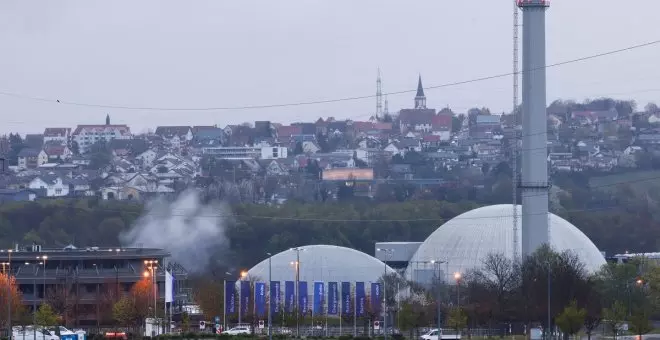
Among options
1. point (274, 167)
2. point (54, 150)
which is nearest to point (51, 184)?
point (274, 167)

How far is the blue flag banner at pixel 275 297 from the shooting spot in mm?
59562

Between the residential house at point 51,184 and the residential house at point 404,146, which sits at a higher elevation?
the residential house at point 404,146

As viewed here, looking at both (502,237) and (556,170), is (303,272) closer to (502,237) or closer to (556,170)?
(502,237)

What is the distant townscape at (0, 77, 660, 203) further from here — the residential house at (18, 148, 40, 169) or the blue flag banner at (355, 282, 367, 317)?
the blue flag banner at (355, 282, 367, 317)

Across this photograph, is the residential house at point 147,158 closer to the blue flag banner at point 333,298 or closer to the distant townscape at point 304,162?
the distant townscape at point 304,162

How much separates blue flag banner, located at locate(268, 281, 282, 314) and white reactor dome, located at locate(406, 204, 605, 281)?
50.8 feet

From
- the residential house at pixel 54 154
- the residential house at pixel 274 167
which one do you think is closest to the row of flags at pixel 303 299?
the residential house at pixel 274 167

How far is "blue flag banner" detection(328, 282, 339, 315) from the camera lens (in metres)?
62.5

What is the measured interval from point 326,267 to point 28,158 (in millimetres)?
113348

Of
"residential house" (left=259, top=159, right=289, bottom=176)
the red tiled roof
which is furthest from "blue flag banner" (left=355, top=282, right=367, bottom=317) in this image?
the red tiled roof

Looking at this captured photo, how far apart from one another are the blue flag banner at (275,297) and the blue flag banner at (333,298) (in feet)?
6.52

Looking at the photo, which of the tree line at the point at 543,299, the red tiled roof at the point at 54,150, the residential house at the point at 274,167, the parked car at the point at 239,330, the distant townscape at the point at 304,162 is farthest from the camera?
the red tiled roof at the point at 54,150

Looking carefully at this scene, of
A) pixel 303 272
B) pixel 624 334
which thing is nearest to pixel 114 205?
pixel 303 272

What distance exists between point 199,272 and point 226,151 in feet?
353
